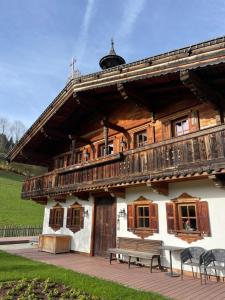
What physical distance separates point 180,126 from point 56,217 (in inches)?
391

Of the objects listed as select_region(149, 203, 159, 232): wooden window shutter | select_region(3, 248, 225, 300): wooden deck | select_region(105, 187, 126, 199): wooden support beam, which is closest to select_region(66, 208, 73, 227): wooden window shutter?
select_region(3, 248, 225, 300): wooden deck

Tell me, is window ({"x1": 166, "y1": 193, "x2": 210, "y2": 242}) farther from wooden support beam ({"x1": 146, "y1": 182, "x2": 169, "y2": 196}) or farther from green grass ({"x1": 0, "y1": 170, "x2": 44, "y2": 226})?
green grass ({"x1": 0, "y1": 170, "x2": 44, "y2": 226})

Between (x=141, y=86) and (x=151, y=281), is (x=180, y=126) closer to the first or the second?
(x=141, y=86)

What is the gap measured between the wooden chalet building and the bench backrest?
9.3 inches

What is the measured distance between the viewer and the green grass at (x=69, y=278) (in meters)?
6.04

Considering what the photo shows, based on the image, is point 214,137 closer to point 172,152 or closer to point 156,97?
point 172,152

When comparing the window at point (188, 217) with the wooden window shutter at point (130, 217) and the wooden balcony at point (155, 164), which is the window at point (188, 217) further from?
the wooden window shutter at point (130, 217)

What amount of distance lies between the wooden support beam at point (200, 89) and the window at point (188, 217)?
321cm

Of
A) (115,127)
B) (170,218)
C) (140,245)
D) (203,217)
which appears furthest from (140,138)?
(203,217)

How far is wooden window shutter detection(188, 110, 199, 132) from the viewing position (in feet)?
30.9

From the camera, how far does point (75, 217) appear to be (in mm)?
14336

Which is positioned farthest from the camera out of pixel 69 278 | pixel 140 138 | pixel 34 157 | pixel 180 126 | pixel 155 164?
pixel 34 157

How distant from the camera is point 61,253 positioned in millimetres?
13484

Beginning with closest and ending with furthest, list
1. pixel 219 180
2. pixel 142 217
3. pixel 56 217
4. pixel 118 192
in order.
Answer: pixel 219 180
pixel 142 217
pixel 118 192
pixel 56 217
